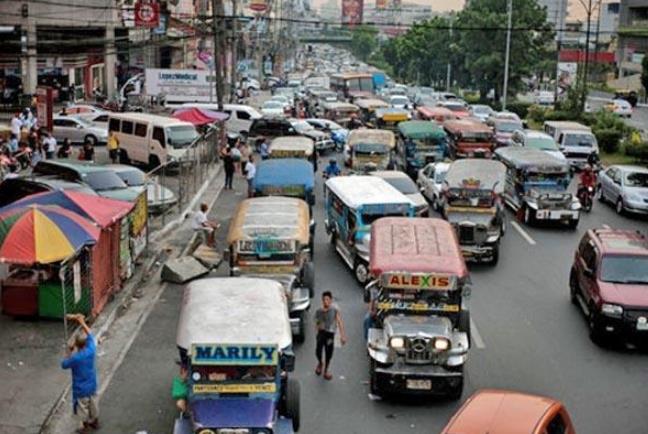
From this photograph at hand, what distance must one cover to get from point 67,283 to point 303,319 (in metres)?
4.57

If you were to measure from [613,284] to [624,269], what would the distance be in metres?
0.56

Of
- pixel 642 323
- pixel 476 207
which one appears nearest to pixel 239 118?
pixel 476 207

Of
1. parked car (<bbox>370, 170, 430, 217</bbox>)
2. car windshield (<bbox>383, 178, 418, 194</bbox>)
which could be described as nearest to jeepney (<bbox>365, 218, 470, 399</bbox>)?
parked car (<bbox>370, 170, 430, 217</bbox>)

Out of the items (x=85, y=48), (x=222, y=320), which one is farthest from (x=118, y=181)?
(x=85, y=48)

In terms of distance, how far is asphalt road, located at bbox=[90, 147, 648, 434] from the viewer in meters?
15.8

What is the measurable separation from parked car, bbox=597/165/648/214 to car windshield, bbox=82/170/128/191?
16884mm

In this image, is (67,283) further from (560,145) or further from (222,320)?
(560,145)

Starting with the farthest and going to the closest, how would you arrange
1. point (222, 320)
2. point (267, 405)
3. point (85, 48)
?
point (85, 48) → point (222, 320) → point (267, 405)

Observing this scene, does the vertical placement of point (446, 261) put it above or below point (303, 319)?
above

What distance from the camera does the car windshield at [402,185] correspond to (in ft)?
99.1

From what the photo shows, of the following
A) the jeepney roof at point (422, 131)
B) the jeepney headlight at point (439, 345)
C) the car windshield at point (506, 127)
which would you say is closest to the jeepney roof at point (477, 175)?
the jeepney roof at point (422, 131)

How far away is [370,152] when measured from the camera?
3950 centimetres

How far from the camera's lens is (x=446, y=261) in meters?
17.7

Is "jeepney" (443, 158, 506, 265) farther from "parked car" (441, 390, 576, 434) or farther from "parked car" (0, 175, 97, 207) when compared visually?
"parked car" (441, 390, 576, 434)
